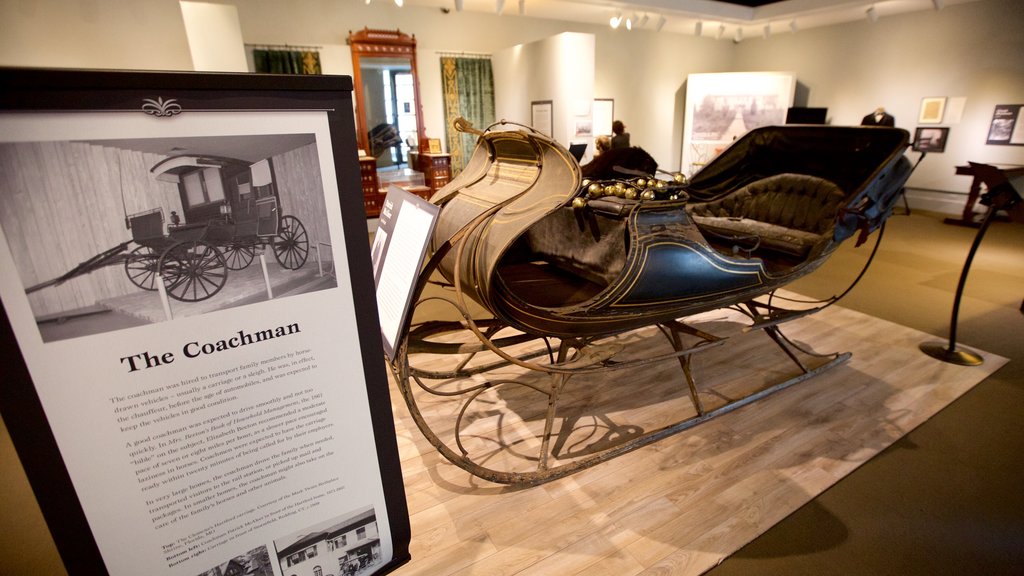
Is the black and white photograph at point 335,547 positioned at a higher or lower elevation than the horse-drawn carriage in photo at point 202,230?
lower

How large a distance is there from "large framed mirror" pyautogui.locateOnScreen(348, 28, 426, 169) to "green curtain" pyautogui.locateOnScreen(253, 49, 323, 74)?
52 centimetres

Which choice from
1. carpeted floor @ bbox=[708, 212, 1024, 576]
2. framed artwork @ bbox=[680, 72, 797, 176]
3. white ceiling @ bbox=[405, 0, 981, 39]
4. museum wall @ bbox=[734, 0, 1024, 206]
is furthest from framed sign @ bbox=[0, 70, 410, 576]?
museum wall @ bbox=[734, 0, 1024, 206]

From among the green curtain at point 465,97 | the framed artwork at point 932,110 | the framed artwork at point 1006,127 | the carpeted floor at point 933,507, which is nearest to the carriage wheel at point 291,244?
the carpeted floor at point 933,507

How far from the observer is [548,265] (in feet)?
8.93

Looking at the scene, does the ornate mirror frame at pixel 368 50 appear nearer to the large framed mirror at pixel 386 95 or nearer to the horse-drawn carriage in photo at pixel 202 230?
the large framed mirror at pixel 386 95

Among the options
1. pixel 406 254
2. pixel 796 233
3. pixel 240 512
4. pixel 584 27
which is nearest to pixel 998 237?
pixel 796 233

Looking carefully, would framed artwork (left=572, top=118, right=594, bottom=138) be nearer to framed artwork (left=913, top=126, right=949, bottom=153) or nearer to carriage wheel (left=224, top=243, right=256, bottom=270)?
framed artwork (left=913, top=126, right=949, bottom=153)

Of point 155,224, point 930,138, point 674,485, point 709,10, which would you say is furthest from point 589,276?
point 930,138

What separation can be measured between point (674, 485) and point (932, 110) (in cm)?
859

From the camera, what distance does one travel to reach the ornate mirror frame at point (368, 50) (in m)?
6.45

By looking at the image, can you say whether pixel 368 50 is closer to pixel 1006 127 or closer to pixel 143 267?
pixel 143 267

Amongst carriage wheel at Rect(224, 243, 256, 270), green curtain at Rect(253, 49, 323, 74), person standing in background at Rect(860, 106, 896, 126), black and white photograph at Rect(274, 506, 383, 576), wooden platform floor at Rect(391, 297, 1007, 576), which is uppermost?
green curtain at Rect(253, 49, 323, 74)

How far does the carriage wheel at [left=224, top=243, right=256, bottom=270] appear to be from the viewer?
33.3 inches

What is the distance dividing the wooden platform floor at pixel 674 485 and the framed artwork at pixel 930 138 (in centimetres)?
634
